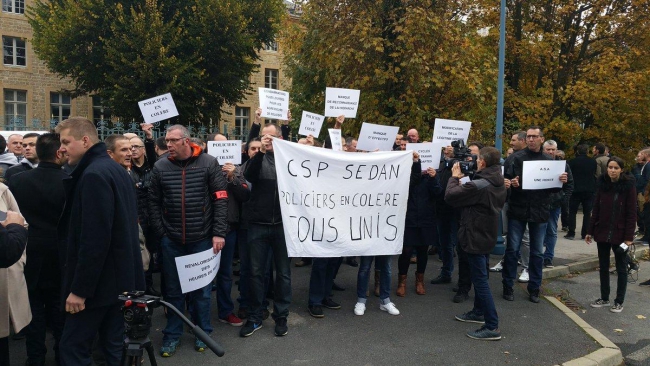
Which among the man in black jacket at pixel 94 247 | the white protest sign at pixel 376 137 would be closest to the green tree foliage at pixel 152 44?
the white protest sign at pixel 376 137

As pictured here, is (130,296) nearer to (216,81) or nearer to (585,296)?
(585,296)

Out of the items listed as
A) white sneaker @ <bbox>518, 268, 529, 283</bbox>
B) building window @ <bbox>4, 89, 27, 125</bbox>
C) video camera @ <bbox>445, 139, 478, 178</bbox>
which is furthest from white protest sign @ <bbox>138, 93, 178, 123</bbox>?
building window @ <bbox>4, 89, 27, 125</bbox>

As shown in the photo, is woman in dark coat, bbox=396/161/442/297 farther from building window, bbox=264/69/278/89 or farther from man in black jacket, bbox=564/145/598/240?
building window, bbox=264/69/278/89

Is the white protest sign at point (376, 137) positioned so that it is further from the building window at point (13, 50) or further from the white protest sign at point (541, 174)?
the building window at point (13, 50)

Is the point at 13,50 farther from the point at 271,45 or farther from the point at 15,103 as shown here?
the point at 271,45

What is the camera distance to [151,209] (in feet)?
17.6

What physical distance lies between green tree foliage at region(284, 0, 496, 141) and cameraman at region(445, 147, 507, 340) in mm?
5965

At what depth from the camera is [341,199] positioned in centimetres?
662

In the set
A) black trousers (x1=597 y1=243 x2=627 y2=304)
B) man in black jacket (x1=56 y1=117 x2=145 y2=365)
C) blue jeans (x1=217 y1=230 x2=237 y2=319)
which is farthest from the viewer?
black trousers (x1=597 y1=243 x2=627 y2=304)

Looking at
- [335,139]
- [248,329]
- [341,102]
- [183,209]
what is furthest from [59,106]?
[183,209]

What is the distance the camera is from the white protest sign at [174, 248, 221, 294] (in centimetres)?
519

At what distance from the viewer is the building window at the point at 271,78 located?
1633 inches

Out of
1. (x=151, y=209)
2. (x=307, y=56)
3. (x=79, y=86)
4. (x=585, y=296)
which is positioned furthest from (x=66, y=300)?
(x=79, y=86)

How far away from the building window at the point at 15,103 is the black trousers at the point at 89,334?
3292cm
